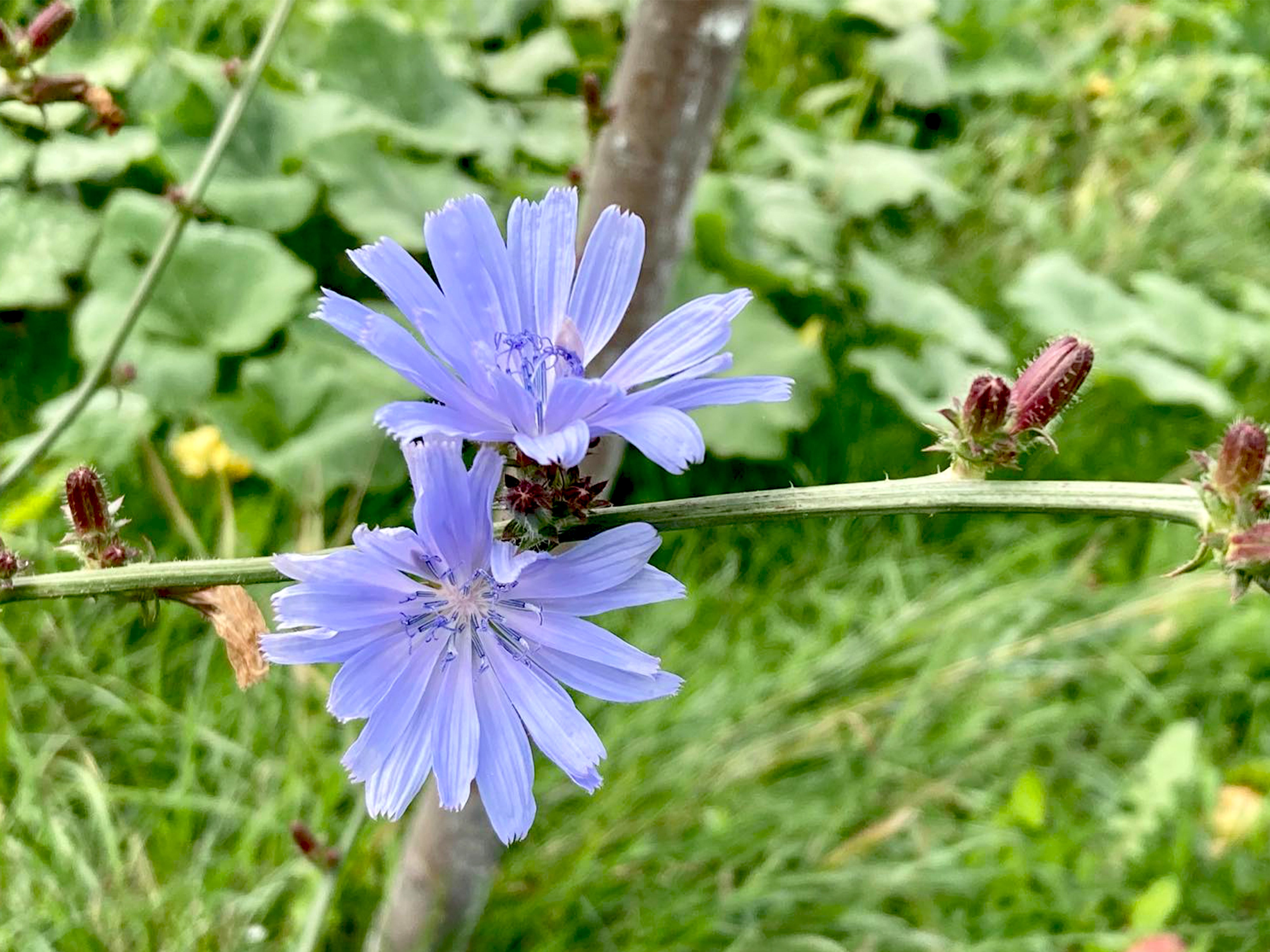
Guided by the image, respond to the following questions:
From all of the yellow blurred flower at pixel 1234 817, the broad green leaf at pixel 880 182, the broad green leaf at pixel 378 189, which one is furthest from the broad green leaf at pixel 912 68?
the yellow blurred flower at pixel 1234 817

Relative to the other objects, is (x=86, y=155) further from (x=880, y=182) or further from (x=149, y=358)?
(x=880, y=182)

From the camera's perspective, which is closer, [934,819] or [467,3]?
[934,819]

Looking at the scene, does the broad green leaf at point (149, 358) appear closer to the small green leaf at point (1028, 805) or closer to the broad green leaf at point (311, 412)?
the broad green leaf at point (311, 412)

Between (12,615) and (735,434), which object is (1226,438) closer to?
(735,434)

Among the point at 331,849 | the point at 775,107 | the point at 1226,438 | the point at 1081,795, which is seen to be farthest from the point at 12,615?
the point at 775,107

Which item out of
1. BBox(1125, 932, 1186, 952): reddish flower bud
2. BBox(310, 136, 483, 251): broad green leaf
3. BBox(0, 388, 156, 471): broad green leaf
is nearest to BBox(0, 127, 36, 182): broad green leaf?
BBox(0, 388, 156, 471): broad green leaf

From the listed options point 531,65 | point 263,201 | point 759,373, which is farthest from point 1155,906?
point 531,65
